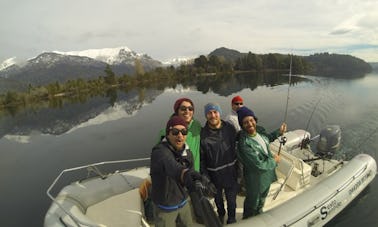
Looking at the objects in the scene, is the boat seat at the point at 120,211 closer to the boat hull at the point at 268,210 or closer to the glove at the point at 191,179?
the boat hull at the point at 268,210

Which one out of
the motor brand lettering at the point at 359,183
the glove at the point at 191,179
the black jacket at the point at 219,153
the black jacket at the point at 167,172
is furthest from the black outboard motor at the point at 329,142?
the glove at the point at 191,179

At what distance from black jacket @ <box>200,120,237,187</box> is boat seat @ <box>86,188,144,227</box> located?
4.22ft

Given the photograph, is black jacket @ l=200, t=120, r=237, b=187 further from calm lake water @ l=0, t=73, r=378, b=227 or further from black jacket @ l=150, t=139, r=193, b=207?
calm lake water @ l=0, t=73, r=378, b=227

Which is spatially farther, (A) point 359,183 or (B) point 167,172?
(A) point 359,183

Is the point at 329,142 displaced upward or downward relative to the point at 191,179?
downward

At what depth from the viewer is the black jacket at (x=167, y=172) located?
2.48 m

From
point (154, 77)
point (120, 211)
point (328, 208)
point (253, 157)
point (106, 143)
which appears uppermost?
point (253, 157)

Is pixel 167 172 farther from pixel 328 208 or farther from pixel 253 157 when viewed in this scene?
pixel 328 208

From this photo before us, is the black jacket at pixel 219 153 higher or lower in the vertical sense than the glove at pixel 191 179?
lower

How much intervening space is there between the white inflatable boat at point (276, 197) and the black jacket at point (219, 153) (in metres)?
0.86

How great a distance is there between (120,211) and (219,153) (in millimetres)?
1884

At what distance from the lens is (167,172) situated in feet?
8.20

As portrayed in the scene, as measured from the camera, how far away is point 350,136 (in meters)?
11.2

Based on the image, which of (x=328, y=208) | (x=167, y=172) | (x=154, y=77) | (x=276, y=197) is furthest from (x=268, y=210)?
(x=154, y=77)
